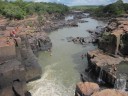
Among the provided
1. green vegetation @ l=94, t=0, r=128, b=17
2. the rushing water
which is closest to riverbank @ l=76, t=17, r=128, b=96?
the rushing water

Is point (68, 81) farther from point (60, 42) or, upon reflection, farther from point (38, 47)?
point (60, 42)

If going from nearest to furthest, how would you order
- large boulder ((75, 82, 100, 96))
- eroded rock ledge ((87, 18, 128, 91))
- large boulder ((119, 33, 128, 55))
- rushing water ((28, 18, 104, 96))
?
large boulder ((75, 82, 100, 96)) < eroded rock ledge ((87, 18, 128, 91)) < rushing water ((28, 18, 104, 96)) < large boulder ((119, 33, 128, 55))

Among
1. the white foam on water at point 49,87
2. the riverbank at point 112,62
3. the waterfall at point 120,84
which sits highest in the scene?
the riverbank at point 112,62

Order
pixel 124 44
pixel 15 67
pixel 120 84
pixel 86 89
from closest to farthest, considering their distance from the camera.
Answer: pixel 86 89 < pixel 15 67 < pixel 120 84 < pixel 124 44

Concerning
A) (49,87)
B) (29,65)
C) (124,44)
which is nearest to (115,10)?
(124,44)

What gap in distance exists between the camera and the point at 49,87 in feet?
98.9

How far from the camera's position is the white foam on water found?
28669mm

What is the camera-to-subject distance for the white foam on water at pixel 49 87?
28.7 m

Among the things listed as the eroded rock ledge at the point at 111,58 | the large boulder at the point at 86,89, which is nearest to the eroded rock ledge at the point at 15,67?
the eroded rock ledge at the point at 111,58

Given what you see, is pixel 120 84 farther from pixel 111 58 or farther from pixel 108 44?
pixel 108 44

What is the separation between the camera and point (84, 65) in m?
37.2

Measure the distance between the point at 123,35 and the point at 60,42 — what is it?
21339 mm

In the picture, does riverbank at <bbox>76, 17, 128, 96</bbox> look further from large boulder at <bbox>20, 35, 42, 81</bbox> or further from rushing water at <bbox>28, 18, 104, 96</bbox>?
large boulder at <bbox>20, 35, 42, 81</bbox>

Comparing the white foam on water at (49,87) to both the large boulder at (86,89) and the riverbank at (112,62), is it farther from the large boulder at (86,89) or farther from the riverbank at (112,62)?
the large boulder at (86,89)
